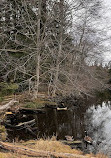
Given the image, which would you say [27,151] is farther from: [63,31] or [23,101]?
[63,31]

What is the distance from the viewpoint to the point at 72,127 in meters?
7.63

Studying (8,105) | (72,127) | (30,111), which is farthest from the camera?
(30,111)

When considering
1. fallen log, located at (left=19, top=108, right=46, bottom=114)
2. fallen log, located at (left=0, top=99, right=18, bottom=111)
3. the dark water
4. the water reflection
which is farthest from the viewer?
fallen log, located at (left=19, top=108, right=46, bottom=114)

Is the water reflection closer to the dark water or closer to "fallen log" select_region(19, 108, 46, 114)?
the dark water

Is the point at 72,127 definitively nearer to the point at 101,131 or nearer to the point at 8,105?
the point at 101,131

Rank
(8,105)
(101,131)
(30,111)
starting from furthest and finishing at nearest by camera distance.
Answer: (30,111) < (8,105) < (101,131)

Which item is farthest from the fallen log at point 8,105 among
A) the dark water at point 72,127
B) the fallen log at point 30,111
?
the dark water at point 72,127

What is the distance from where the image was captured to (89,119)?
900cm

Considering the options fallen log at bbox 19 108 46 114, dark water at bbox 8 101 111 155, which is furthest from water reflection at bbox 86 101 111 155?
fallen log at bbox 19 108 46 114

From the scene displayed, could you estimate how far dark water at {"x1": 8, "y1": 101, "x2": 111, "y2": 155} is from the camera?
603cm

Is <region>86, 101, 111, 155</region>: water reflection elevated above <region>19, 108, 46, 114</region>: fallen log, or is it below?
below

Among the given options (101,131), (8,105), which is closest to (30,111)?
(8,105)

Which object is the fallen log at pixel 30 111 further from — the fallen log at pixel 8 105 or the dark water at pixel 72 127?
the fallen log at pixel 8 105

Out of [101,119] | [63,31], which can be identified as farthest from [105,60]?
[101,119]
